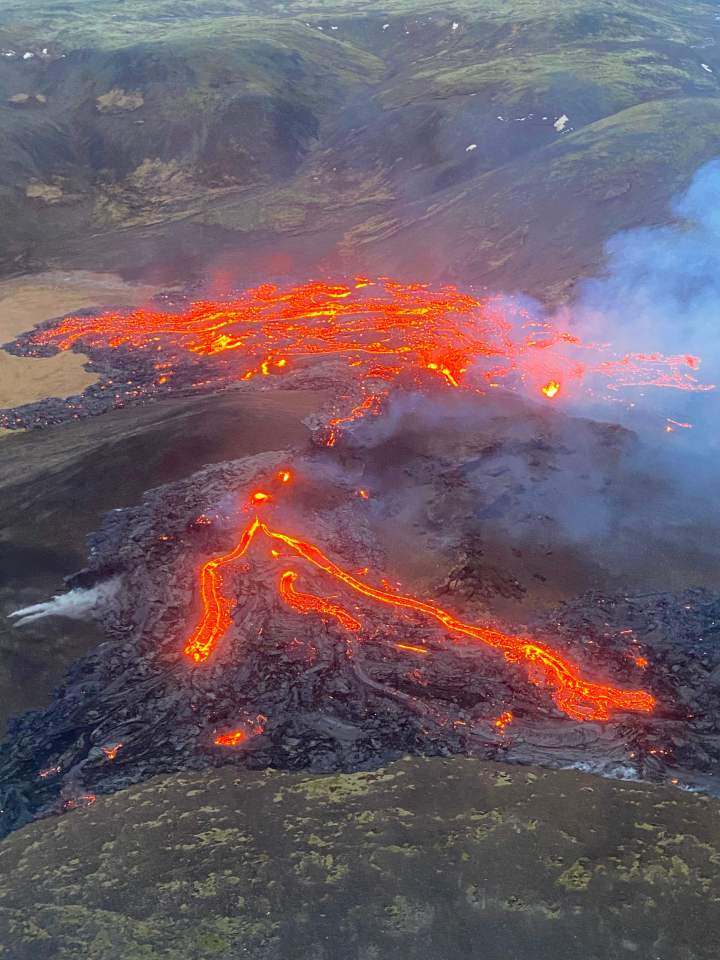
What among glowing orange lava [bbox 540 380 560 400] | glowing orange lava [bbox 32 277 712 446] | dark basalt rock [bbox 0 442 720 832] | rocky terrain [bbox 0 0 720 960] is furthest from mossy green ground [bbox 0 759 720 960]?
glowing orange lava [bbox 540 380 560 400]

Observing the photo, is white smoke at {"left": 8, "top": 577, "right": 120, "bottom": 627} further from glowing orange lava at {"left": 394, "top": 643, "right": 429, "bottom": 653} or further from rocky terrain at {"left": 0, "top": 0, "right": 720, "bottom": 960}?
glowing orange lava at {"left": 394, "top": 643, "right": 429, "bottom": 653}

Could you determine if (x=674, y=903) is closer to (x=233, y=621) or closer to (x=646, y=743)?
(x=646, y=743)

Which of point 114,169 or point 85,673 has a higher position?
point 114,169

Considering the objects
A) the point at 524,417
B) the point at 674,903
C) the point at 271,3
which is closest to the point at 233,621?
the point at 674,903

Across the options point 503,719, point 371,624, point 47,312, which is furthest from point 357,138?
point 503,719

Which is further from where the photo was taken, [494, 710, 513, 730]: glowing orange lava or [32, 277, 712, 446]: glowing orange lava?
[32, 277, 712, 446]: glowing orange lava

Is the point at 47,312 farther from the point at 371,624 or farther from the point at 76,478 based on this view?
the point at 371,624

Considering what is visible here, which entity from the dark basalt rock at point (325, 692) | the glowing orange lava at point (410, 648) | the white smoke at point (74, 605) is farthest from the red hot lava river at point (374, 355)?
the white smoke at point (74, 605)
